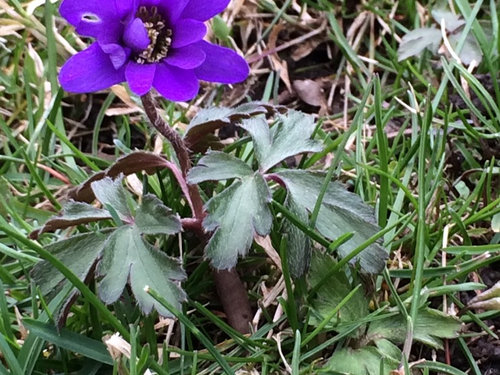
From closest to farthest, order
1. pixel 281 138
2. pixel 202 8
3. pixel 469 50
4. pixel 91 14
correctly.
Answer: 1. pixel 91 14
2. pixel 202 8
3. pixel 281 138
4. pixel 469 50

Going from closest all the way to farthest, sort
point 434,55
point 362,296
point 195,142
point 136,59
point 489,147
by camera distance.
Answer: point 136,59, point 362,296, point 195,142, point 489,147, point 434,55

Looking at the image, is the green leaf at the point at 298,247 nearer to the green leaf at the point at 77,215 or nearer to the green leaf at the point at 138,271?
the green leaf at the point at 138,271

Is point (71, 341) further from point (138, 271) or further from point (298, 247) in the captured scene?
point (298, 247)

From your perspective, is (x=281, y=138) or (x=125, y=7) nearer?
(x=125, y=7)

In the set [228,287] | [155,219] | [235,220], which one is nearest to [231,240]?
[235,220]

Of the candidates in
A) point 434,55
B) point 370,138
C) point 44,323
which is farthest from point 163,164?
point 434,55

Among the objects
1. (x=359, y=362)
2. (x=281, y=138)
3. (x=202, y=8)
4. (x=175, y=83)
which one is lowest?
(x=359, y=362)

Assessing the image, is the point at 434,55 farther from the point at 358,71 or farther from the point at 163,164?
the point at 163,164
